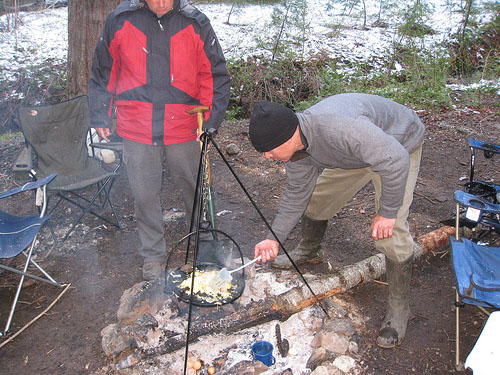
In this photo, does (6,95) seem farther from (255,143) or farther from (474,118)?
(474,118)

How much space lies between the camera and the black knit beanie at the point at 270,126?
198 centimetres

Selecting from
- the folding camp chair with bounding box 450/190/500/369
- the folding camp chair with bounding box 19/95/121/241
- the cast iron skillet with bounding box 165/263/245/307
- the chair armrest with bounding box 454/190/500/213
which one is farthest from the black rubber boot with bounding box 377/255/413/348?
the folding camp chair with bounding box 19/95/121/241

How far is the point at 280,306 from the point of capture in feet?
8.69

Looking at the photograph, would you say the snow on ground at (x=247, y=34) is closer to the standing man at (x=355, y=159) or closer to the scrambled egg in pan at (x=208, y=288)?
the standing man at (x=355, y=159)

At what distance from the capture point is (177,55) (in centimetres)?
285

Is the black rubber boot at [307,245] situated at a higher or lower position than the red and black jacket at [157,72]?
lower

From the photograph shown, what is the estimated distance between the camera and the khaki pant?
97.7 inches

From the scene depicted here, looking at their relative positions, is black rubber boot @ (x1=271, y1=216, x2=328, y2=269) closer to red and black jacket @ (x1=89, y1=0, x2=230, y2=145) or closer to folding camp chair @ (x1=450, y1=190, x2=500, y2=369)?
folding camp chair @ (x1=450, y1=190, x2=500, y2=369)

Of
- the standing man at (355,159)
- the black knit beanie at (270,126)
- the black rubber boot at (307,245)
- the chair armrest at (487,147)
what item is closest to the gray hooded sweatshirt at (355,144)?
the standing man at (355,159)

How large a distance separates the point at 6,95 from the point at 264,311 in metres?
5.93

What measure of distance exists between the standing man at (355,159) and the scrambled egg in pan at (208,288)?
1.16 feet

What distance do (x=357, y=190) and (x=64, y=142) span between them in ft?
10.3

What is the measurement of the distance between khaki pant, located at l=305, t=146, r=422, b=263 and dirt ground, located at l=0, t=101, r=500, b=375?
58cm

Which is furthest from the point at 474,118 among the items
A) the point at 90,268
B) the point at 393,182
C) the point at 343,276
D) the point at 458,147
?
the point at 90,268
